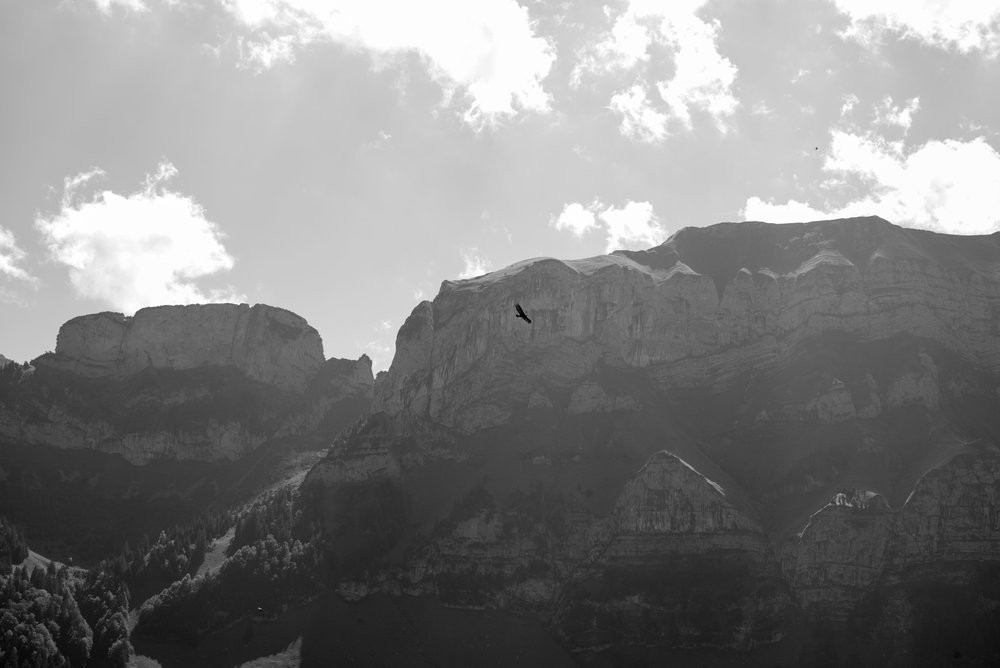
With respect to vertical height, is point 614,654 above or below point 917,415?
below

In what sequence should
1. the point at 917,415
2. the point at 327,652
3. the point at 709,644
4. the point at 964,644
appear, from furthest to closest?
the point at 917,415 < the point at 327,652 < the point at 709,644 < the point at 964,644

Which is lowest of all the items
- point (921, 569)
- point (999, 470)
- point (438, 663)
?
point (438, 663)

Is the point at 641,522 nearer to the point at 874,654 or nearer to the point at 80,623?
the point at 874,654

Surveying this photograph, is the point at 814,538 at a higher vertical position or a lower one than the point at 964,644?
higher

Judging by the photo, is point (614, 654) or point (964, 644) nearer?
point (964, 644)

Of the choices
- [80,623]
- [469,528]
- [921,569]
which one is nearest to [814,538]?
[921,569]

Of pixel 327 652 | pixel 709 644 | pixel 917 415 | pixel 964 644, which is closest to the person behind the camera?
pixel 964 644

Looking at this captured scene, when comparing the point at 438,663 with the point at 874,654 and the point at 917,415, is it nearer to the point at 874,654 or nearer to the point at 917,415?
the point at 874,654

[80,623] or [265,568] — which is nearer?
[80,623]

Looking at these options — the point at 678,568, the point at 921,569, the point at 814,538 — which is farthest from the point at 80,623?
the point at 921,569
